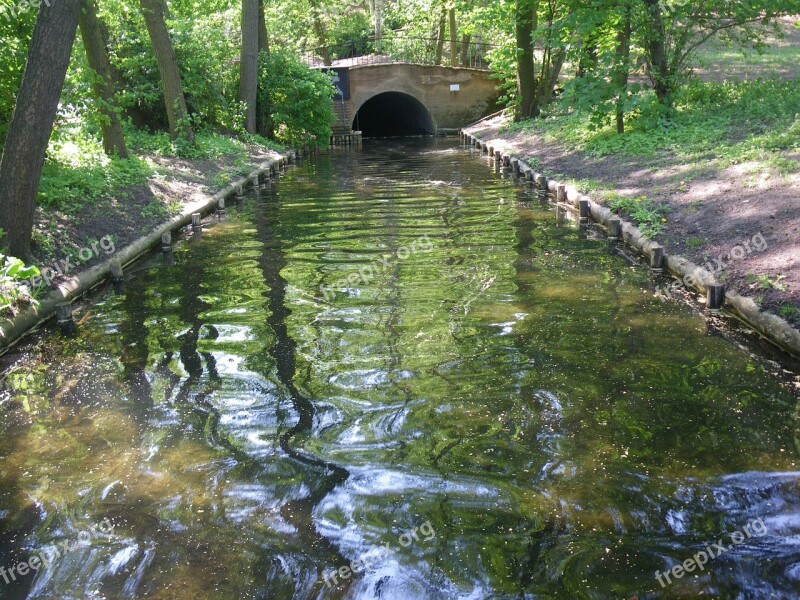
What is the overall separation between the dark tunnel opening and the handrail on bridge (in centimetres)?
201

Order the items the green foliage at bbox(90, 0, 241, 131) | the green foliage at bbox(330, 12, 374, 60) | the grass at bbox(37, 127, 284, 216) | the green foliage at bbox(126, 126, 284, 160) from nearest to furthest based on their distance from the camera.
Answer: the grass at bbox(37, 127, 284, 216) → the green foliage at bbox(126, 126, 284, 160) → the green foliage at bbox(90, 0, 241, 131) → the green foliage at bbox(330, 12, 374, 60)

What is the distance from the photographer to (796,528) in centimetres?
421

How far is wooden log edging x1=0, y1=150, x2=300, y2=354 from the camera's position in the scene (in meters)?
7.54

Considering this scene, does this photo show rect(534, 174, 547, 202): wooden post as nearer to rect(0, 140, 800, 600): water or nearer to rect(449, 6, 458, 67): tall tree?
rect(0, 140, 800, 600): water

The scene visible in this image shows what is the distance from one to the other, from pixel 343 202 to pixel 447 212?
→ 8.82 feet

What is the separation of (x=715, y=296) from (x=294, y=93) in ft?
67.6

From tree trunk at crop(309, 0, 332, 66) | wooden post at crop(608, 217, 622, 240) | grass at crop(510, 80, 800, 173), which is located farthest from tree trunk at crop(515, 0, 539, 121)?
wooden post at crop(608, 217, 622, 240)

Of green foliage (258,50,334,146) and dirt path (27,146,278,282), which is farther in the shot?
green foliage (258,50,334,146)

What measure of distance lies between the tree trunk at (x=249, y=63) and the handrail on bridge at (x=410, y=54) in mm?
11663

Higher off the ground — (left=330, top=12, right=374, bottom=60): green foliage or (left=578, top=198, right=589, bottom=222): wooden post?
(left=330, top=12, right=374, bottom=60): green foliage

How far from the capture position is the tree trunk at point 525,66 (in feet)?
77.7

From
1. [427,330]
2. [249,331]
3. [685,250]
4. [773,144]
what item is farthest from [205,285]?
[773,144]

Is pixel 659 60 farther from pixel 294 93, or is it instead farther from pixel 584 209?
pixel 294 93

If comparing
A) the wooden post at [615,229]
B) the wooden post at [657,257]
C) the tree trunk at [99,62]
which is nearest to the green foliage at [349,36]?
the tree trunk at [99,62]
